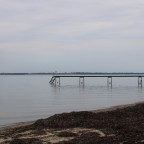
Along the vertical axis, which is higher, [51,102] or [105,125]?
[105,125]

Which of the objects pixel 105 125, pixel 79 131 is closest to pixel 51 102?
pixel 105 125

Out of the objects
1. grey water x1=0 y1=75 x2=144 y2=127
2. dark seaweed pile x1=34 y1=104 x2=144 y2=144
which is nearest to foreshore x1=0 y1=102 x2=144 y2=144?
dark seaweed pile x1=34 y1=104 x2=144 y2=144

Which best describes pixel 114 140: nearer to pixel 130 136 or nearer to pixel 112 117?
pixel 130 136

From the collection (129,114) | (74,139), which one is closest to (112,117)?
(129,114)

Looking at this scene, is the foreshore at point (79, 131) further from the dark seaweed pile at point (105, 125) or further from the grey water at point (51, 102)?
the grey water at point (51, 102)

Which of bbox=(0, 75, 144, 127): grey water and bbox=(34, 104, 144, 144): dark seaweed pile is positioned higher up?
bbox=(34, 104, 144, 144): dark seaweed pile

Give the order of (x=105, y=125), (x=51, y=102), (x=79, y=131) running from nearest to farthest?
(x=79, y=131), (x=105, y=125), (x=51, y=102)

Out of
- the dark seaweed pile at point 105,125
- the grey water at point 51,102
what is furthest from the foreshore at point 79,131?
the grey water at point 51,102

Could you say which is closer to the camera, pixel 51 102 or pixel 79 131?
pixel 79 131

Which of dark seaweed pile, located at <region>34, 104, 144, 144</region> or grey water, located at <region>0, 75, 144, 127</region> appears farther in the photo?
grey water, located at <region>0, 75, 144, 127</region>

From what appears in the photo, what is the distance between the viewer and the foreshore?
9805mm

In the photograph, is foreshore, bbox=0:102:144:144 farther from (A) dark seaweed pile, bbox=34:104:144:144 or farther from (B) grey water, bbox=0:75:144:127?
(B) grey water, bbox=0:75:144:127

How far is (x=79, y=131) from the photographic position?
11.4 metres

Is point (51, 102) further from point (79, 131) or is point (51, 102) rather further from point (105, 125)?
point (79, 131)
